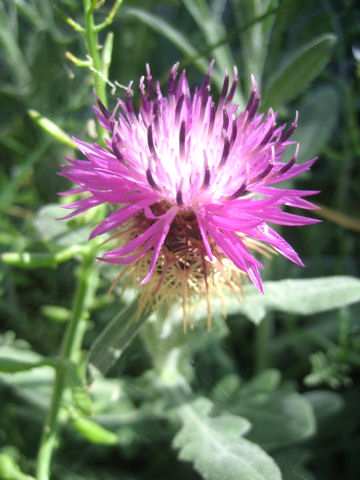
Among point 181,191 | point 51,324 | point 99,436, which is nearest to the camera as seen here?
point 181,191

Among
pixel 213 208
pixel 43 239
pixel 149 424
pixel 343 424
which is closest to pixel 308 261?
pixel 343 424

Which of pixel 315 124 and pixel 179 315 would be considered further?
pixel 315 124

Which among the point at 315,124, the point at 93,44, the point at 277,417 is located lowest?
the point at 277,417

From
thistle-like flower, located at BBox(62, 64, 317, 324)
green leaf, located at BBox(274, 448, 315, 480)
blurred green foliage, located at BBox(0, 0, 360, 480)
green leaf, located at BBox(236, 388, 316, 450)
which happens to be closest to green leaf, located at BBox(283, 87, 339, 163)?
blurred green foliage, located at BBox(0, 0, 360, 480)

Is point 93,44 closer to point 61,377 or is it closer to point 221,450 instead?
point 61,377

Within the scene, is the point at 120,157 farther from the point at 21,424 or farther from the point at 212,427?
the point at 21,424

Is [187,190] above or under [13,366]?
above

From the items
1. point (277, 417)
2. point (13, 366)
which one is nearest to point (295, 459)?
point (277, 417)
